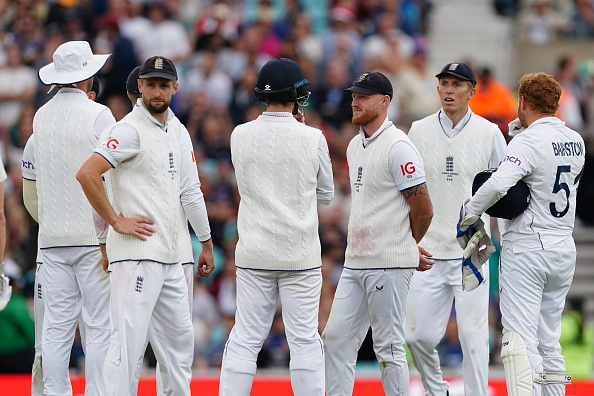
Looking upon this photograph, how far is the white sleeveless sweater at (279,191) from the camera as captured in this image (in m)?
8.39

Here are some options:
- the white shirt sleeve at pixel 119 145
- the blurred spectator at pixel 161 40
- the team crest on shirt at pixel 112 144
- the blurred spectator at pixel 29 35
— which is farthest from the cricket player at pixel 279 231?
the blurred spectator at pixel 29 35

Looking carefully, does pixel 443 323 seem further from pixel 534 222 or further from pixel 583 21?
pixel 583 21

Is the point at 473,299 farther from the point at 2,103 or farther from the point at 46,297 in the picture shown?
the point at 2,103

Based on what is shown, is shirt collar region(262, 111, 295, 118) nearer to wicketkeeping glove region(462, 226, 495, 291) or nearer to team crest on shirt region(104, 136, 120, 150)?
team crest on shirt region(104, 136, 120, 150)

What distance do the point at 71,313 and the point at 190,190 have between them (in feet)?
4.13

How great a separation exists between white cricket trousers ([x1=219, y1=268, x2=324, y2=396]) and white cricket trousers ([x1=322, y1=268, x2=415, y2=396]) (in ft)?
1.48

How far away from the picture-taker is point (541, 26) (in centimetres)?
1852

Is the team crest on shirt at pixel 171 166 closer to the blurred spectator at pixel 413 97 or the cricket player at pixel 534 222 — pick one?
the cricket player at pixel 534 222

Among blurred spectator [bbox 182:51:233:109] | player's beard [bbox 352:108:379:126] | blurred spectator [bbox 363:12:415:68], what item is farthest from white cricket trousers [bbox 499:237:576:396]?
blurred spectator [bbox 363:12:415:68]

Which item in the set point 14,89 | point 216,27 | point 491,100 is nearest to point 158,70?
point 491,100

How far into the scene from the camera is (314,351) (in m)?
8.46

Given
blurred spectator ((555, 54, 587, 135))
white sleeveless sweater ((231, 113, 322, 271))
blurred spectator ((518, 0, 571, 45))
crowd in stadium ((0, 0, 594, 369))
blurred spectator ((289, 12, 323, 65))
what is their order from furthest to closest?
blurred spectator ((518, 0, 571, 45)) → blurred spectator ((289, 12, 323, 65)) → blurred spectator ((555, 54, 587, 135)) → crowd in stadium ((0, 0, 594, 369)) → white sleeveless sweater ((231, 113, 322, 271))

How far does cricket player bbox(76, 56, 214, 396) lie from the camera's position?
8.18 meters

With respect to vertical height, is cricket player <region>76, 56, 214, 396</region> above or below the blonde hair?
below
